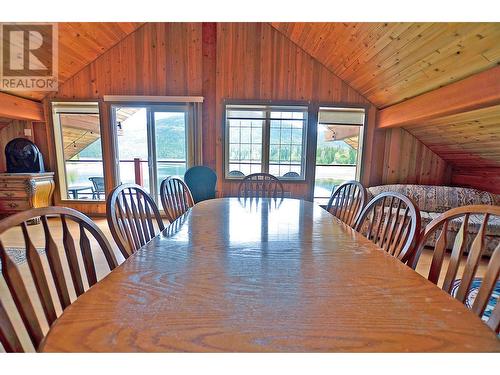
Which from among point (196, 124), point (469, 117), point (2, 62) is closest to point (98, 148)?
point (2, 62)

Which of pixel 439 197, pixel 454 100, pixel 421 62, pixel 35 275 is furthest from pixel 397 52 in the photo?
pixel 35 275

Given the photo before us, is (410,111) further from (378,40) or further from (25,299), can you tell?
(25,299)

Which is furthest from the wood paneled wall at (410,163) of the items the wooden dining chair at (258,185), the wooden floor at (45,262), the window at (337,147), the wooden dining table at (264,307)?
the wooden dining table at (264,307)

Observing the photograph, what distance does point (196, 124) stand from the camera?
12.3 feet

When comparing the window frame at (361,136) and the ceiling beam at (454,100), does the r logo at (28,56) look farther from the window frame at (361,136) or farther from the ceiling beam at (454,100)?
the ceiling beam at (454,100)

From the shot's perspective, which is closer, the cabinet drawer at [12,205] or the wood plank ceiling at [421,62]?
the wood plank ceiling at [421,62]

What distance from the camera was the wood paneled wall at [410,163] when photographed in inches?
150

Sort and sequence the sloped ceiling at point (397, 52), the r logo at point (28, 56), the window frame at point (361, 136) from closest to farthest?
the sloped ceiling at point (397, 52), the r logo at point (28, 56), the window frame at point (361, 136)

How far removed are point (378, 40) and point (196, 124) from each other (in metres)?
2.55

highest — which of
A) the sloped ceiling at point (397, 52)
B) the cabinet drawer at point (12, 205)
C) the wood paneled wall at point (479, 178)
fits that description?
the sloped ceiling at point (397, 52)

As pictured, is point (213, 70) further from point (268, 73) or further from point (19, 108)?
point (19, 108)

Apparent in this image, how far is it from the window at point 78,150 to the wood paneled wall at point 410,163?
184 inches

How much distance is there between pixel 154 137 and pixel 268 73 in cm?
204

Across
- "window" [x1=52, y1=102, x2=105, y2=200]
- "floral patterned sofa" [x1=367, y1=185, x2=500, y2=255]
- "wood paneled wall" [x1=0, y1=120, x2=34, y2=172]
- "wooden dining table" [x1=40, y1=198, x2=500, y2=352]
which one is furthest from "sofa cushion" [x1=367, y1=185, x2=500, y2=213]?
"wood paneled wall" [x1=0, y1=120, x2=34, y2=172]
